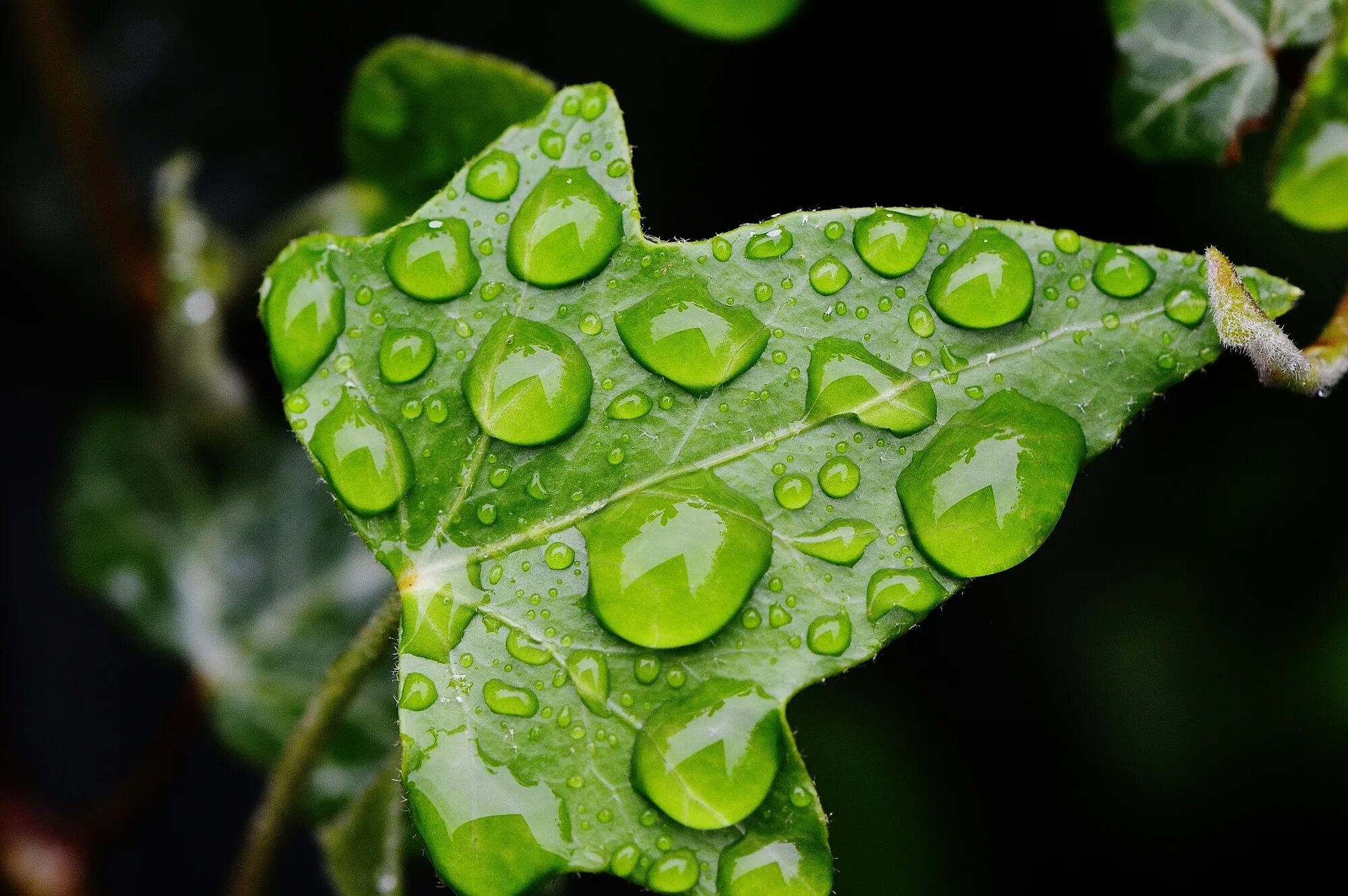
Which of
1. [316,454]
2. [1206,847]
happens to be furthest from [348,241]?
Result: [1206,847]

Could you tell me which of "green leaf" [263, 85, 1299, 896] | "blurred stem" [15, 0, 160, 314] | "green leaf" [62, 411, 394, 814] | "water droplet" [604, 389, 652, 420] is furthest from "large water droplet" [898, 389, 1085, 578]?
"blurred stem" [15, 0, 160, 314]

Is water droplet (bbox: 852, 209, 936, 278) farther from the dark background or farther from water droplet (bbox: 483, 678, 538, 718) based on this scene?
the dark background

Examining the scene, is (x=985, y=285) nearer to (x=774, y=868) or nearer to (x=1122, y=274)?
(x=1122, y=274)

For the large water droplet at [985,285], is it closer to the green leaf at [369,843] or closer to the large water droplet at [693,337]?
the large water droplet at [693,337]

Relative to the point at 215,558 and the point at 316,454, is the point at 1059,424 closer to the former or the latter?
the point at 316,454

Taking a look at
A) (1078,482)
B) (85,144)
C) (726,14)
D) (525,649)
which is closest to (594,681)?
(525,649)

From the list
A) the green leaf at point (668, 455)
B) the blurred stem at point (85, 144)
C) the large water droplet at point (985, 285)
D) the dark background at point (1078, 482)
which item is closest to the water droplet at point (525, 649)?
the green leaf at point (668, 455)
